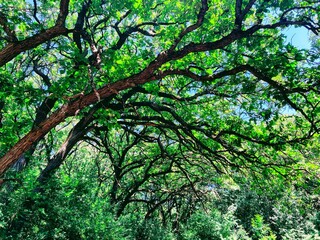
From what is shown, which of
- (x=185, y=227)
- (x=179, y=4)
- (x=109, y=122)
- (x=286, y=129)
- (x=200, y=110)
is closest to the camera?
(x=109, y=122)

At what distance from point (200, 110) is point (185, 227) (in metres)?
7.17

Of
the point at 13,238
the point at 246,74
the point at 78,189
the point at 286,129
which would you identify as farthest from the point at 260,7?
the point at 13,238

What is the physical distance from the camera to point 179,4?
6988mm

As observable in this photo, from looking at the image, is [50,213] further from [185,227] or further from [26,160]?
[185,227]

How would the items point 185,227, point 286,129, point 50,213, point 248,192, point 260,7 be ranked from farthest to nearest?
point 248,192
point 185,227
point 286,129
point 50,213
point 260,7

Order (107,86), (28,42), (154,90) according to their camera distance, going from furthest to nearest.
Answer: (154,90) < (107,86) < (28,42)

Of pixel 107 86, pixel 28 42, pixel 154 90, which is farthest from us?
pixel 154 90

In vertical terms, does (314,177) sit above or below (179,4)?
below

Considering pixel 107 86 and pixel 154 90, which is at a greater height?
pixel 154 90

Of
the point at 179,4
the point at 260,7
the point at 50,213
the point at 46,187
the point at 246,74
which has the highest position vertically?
the point at 179,4

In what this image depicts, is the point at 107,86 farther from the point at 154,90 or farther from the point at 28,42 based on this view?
the point at 28,42

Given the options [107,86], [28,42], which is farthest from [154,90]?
[28,42]

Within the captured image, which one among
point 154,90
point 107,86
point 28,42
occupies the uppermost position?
point 154,90

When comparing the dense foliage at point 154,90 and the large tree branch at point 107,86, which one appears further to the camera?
the dense foliage at point 154,90
